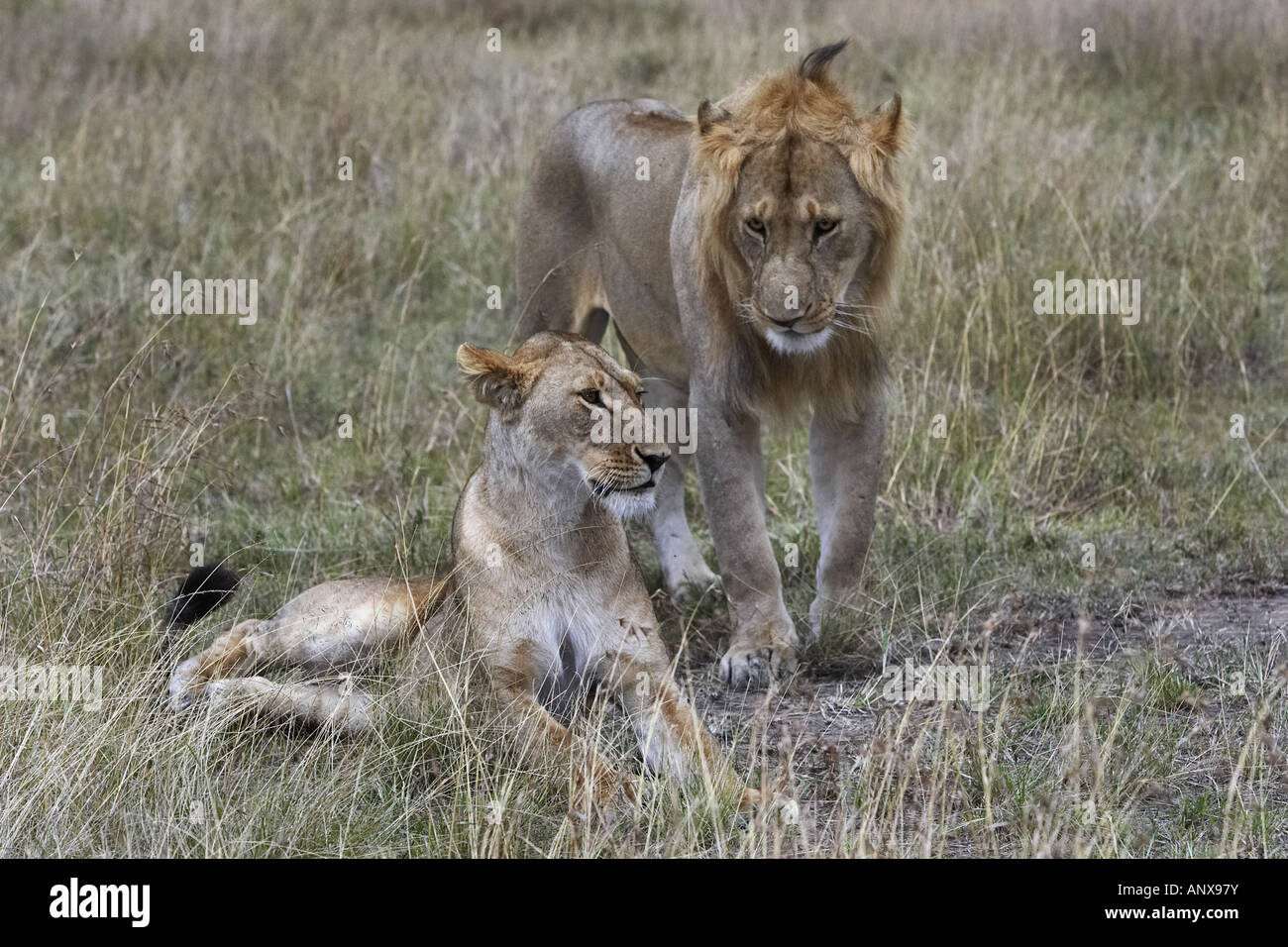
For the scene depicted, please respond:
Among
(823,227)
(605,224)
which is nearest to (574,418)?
(823,227)

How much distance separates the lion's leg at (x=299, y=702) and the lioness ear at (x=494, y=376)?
772 millimetres

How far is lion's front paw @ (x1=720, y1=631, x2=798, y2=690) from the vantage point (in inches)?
199

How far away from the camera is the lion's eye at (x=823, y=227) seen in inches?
193

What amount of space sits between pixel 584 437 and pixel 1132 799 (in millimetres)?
1457

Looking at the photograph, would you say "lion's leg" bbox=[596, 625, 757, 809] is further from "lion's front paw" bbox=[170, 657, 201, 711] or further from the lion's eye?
the lion's eye

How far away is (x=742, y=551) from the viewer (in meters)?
5.18

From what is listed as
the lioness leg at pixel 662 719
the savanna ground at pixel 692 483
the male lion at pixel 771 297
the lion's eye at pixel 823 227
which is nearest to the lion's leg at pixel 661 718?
the lioness leg at pixel 662 719

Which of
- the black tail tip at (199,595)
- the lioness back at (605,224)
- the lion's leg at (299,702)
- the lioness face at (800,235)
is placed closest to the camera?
the lion's leg at (299,702)

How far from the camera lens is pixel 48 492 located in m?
5.56

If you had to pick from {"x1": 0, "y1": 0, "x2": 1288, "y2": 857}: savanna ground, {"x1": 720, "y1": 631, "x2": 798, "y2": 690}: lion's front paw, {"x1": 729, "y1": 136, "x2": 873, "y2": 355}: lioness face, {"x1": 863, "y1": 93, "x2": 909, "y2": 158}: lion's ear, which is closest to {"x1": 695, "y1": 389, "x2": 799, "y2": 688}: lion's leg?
{"x1": 720, "y1": 631, "x2": 798, "y2": 690}: lion's front paw

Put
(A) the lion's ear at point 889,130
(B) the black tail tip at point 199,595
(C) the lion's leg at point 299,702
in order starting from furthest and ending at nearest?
(A) the lion's ear at point 889,130 → (B) the black tail tip at point 199,595 → (C) the lion's leg at point 299,702

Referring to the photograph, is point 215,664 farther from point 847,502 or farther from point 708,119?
point 708,119

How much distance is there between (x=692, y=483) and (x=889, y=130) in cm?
206

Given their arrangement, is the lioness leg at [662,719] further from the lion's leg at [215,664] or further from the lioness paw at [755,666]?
the lion's leg at [215,664]
